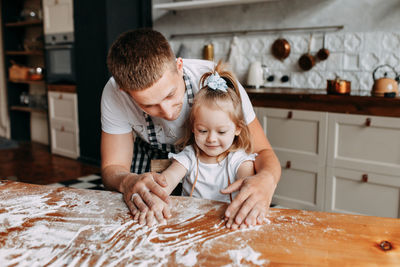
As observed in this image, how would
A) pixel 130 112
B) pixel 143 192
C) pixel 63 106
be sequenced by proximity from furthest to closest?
1. pixel 63 106
2. pixel 130 112
3. pixel 143 192

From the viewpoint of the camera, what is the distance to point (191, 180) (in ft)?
5.06

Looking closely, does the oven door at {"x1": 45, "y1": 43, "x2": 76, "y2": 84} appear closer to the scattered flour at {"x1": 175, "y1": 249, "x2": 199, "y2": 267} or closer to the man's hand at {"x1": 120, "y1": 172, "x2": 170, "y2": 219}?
the man's hand at {"x1": 120, "y1": 172, "x2": 170, "y2": 219}

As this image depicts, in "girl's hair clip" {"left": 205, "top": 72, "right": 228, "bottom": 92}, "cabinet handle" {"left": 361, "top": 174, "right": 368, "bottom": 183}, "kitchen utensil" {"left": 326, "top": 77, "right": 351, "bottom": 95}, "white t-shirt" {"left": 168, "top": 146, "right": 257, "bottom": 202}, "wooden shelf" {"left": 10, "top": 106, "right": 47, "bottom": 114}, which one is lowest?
"cabinet handle" {"left": 361, "top": 174, "right": 368, "bottom": 183}

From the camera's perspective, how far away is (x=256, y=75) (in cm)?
346

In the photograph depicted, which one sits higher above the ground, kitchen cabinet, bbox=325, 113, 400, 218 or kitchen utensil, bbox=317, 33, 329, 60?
kitchen utensil, bbox=317, 33, 329, 60

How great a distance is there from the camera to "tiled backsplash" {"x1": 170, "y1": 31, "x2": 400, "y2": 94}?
2.97m

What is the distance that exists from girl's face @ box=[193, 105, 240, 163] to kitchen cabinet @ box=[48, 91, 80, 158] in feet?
10.9

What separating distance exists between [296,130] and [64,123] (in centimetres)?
304

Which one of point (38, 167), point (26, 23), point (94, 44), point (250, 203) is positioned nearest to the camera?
point (250, 203)

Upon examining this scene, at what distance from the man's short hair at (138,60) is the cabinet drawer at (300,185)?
6.33 feet

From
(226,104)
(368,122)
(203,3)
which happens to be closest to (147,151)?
(226,104)

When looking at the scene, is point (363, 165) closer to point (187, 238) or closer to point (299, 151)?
point (299, 151)

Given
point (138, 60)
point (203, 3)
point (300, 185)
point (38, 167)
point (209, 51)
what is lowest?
point (38, 167)

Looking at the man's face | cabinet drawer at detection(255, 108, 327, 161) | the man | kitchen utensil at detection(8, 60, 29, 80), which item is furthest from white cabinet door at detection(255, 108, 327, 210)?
kitchen utensil at detection(8, 60, 29, 80)
